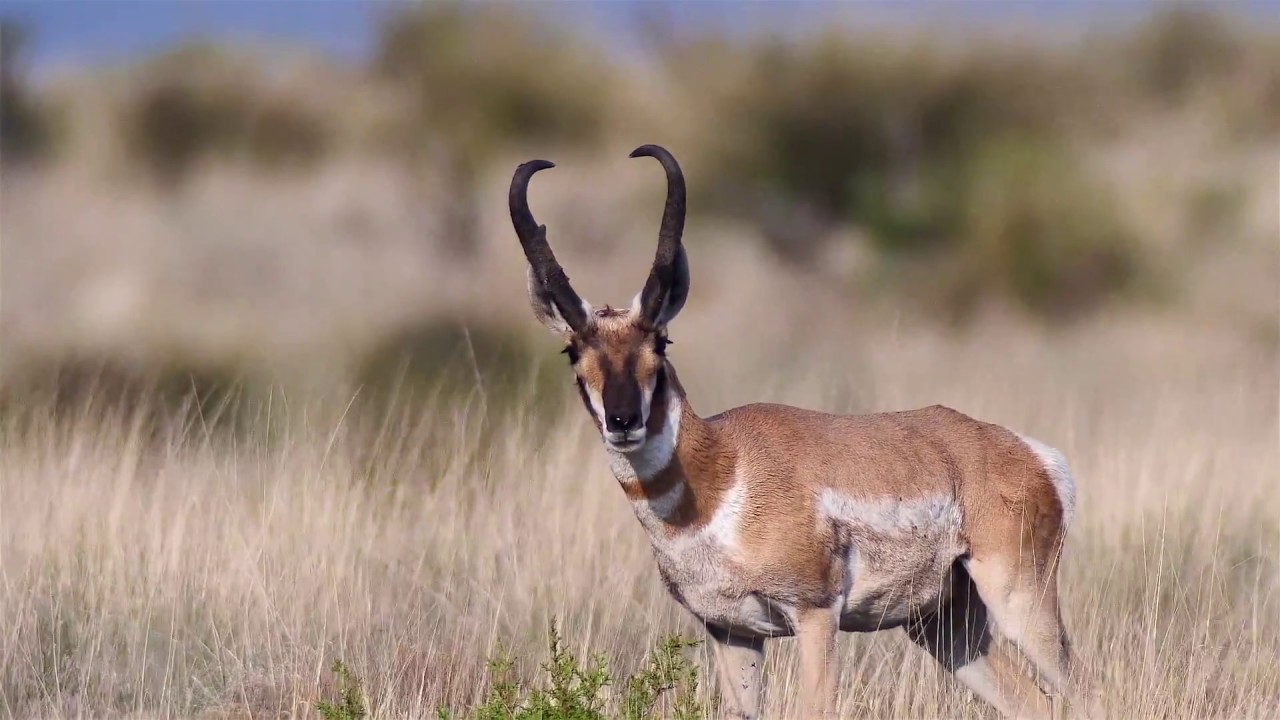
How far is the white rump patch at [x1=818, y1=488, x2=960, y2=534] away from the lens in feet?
21.2

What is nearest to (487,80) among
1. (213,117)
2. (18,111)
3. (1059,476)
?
(213,117)

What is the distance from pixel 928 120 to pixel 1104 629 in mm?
25340

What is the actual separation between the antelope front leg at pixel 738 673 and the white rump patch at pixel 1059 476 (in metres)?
1.45

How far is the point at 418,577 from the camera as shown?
8.81m

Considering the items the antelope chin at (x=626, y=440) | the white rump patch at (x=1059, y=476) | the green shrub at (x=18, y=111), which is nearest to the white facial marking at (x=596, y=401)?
the antelope chin at (x=626, y=440)

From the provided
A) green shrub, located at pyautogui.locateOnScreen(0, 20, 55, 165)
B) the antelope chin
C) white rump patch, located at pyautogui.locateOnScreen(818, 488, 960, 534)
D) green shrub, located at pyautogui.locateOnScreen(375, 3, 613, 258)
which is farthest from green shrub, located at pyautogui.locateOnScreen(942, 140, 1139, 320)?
the antelope chin

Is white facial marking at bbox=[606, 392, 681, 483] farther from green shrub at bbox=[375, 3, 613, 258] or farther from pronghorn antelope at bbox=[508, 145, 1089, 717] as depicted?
green shrub at bbox=[375, 3, 613, 258]

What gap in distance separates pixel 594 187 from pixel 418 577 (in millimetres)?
18588

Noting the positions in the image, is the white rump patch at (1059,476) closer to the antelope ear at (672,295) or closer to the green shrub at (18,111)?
the antelope ear at (672,295)

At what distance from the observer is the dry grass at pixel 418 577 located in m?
7.31

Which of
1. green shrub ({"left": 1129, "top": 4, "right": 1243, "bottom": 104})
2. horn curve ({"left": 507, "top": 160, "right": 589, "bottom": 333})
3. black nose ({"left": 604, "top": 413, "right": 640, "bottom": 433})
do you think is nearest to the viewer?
black nose ({"left": 604, "top": 413, "right": 640, "bottom": 433})

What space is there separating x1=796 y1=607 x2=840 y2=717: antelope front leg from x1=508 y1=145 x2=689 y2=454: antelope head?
36.7 inches

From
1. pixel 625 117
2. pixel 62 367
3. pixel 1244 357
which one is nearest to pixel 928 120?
pixel 625 117

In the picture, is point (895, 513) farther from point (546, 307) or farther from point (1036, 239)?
point (1036, 239)
